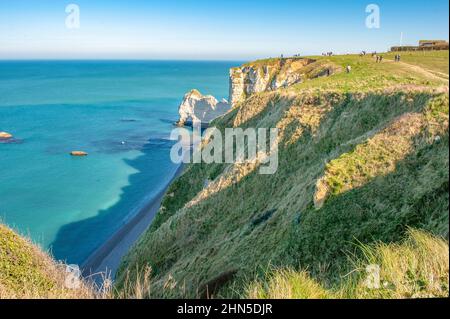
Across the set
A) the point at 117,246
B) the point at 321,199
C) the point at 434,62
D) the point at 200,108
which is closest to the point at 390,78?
the point at 434,62

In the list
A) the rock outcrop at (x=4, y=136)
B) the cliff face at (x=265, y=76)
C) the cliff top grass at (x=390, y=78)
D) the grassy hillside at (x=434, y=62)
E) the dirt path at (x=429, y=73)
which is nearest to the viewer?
the cliff top grass at (x=390, y=78)

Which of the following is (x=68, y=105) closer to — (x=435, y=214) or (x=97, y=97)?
(x=97, y=97)

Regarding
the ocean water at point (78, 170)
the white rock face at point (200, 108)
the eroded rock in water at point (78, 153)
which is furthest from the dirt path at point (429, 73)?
the white rock face at point (200, 108)

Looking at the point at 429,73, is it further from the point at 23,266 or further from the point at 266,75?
the point at 266,75

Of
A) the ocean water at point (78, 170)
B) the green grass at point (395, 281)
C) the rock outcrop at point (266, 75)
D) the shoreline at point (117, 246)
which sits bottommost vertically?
the shoreline at point (117, 246)

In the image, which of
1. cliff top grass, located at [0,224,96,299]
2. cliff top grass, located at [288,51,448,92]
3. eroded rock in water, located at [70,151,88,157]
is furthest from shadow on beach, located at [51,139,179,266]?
cliff top grass, located at [288,51,448,92]

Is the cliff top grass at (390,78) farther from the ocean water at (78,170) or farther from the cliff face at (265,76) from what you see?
the cliff face at (265,76)
